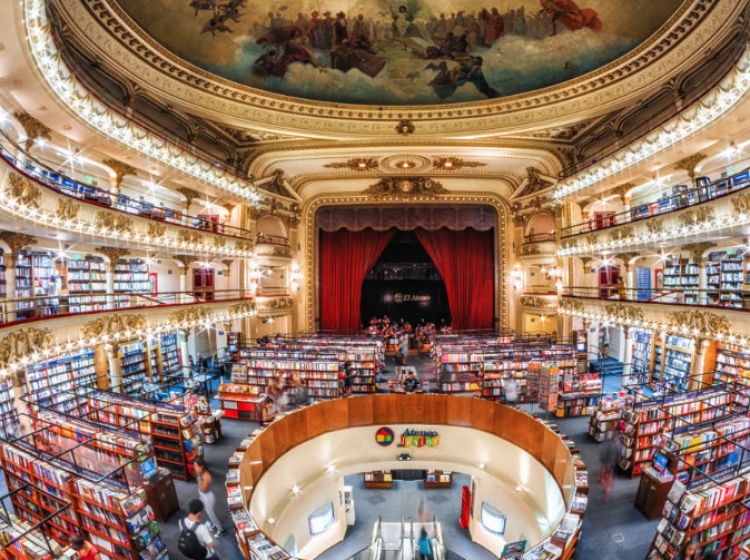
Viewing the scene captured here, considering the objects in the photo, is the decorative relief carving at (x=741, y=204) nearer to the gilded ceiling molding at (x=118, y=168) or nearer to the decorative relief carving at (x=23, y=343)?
the decorative relief carving at (x=23, y=343)

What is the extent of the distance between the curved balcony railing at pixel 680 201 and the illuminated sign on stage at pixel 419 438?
7.04m

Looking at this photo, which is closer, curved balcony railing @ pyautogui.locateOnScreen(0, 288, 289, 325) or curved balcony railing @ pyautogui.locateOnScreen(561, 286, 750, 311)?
curved balcony railing @ pyautogui.locateOnScreen(0, 288, 289, 325)

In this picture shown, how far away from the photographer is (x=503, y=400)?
9.37m

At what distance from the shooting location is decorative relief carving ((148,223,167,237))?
351 inches

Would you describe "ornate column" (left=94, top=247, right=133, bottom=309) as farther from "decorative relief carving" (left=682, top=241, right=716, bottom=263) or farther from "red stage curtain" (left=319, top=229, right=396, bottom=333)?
"decorative relief carving" (left=682, top=241, right=716, bottom=263)

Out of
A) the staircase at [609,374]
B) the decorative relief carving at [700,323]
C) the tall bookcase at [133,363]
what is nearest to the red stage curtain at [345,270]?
the tall bookcase at [133,363]

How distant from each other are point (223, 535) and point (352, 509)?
4140mm

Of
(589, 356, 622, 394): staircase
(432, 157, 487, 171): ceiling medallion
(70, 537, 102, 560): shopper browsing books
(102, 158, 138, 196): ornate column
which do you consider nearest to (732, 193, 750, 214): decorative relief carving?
(589, 356, 622, 394): staircase

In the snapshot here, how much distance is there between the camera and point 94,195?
9172mm

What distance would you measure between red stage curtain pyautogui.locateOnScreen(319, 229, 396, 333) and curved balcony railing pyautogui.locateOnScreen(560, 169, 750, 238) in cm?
822

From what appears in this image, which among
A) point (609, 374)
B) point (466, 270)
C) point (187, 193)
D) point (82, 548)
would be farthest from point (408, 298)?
point (82, 548)

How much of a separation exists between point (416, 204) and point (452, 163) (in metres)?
2.67

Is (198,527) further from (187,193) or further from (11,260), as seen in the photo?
(187,193)

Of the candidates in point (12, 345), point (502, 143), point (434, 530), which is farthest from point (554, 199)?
point (12, 345)
